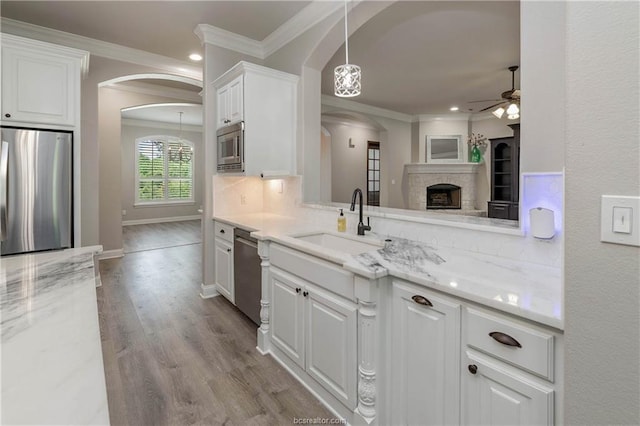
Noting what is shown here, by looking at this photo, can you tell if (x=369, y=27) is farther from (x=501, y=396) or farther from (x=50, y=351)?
(x=50, y=351)

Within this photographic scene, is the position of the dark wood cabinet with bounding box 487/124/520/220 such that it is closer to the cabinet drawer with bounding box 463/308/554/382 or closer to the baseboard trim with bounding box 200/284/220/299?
the baseboard trim with bounding box 200/284/220/299

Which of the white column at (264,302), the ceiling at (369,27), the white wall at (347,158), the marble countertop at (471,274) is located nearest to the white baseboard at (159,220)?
the white wall at (347,158)

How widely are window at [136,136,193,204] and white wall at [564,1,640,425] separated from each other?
1038cm

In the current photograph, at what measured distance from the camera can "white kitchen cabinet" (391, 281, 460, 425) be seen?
4.37ft

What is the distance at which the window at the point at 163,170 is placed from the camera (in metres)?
9.52

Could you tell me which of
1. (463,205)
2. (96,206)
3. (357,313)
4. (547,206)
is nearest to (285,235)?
(357,313)

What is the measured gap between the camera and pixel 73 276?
1.24 meters

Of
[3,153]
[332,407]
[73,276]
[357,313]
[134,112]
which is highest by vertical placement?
[134,112]

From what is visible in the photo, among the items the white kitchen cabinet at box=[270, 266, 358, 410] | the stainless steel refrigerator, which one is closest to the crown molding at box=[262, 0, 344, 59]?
the stainless steel refrigerator

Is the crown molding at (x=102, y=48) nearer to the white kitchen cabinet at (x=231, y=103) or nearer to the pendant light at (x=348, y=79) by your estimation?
the white kitchen cabinet at (x=231, y=103)

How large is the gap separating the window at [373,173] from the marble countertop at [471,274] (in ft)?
21.5

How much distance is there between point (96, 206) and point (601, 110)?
503cm

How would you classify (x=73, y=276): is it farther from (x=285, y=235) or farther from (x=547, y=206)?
(x=547, y=206)

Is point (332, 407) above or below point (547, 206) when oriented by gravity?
below
